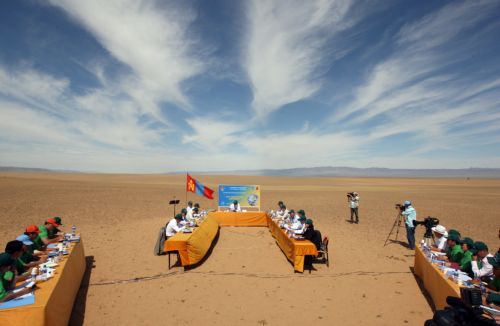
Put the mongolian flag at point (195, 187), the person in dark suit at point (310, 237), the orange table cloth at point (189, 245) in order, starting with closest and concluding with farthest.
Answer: the orange table cloth at point (189, 245) → the person in dark suit at point (310, 237) → the mongolian flag at point (195, 187)

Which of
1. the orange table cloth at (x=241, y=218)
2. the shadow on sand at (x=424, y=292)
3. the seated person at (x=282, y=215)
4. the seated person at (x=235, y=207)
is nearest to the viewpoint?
the shadow on sand at (x=424, y=292)

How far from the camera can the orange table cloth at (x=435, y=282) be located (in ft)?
18.1

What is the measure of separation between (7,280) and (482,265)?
10.2 meters

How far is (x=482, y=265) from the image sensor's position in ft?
20.0

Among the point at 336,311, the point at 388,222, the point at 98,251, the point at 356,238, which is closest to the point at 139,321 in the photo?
the point at 336,311

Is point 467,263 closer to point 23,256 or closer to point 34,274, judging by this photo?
point 34,274

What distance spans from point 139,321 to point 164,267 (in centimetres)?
342

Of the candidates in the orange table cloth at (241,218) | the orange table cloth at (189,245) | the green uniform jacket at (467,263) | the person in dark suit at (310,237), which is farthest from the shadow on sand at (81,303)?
the green uniform jacket at (467,263)

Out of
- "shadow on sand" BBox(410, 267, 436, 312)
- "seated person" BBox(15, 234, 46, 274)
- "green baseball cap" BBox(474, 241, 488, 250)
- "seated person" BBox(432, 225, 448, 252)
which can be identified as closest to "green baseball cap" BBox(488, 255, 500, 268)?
"green baseball cap" BBox(474, 241, 488, 250)

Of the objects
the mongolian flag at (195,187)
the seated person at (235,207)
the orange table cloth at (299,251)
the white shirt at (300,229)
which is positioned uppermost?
the mongolian flag at (195,187)

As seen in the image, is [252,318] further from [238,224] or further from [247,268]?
[238,224]

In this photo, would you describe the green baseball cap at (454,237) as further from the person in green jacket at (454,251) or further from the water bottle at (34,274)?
the water bottle at (34,274)

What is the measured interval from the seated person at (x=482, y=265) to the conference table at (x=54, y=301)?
9.12 metres

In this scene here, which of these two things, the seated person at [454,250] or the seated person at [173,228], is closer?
the seated person at [454,250]
